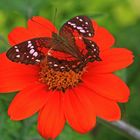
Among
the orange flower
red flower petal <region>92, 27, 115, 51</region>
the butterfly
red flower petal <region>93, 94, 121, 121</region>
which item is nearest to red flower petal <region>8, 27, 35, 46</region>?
the orange flower

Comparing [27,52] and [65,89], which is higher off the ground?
[27,52]

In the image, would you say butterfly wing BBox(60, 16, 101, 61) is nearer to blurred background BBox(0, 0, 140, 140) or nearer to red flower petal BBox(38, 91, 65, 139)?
blurred background BBox(0, 0, 140, 140)

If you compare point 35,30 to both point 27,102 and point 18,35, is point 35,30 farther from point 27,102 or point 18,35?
point 27,102

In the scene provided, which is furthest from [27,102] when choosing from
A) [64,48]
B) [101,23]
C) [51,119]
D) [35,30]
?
[101,23]

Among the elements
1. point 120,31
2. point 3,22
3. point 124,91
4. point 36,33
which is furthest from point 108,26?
point 124,91

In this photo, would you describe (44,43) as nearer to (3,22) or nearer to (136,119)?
(136,119)

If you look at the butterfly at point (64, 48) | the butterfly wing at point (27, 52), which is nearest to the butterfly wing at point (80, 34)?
the butterfly at point (64, 48)
